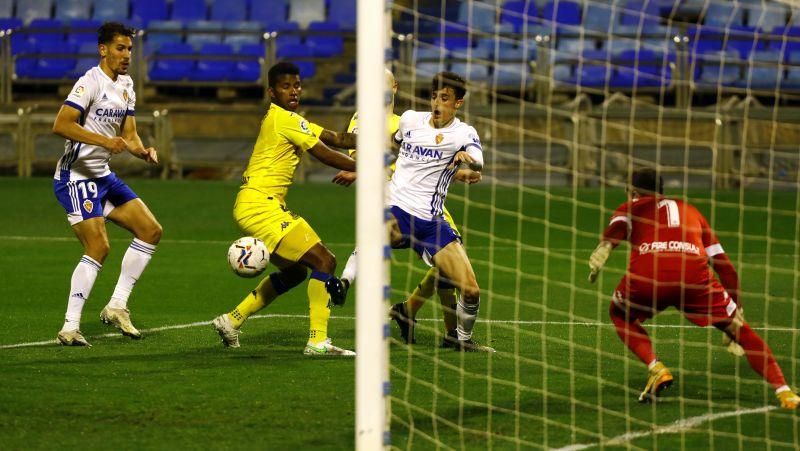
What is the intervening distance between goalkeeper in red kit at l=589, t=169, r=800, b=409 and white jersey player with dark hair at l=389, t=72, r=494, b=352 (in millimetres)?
1632

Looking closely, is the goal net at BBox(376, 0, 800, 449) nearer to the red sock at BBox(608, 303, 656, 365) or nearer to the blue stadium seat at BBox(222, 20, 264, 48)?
the red sock at BBox(608, 303, 656, 365)

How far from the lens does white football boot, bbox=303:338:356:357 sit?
8.71 metres

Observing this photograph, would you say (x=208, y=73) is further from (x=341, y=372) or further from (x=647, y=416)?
(x=647, y=416)

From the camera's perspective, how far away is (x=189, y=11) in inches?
1027

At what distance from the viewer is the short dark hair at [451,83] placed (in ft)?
29.6

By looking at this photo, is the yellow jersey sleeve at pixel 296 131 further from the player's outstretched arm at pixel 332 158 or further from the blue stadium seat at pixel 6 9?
the blue stadium seat at pixel 6 9

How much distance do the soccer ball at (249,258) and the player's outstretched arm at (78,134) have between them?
1.07m

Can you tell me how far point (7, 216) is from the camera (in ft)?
58.7

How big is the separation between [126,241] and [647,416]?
9.90m

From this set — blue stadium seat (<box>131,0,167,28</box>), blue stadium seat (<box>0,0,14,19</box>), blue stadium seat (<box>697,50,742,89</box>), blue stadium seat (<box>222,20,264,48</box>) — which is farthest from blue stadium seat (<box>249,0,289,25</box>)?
blue stadium seat (<box>697,50,742,89</box>)

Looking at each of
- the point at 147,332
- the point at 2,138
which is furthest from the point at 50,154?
the point at 147,332

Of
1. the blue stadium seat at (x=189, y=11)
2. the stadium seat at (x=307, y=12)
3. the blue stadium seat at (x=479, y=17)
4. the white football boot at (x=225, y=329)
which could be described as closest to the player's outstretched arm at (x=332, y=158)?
the white football boot at (x=225, y=329)

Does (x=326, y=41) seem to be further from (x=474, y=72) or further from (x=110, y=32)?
(x=110, y=32)

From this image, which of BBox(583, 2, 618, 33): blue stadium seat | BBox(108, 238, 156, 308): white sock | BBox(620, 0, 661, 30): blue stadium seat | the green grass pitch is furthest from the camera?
BBox(583, 2, 618, 33): blue stadium seat
